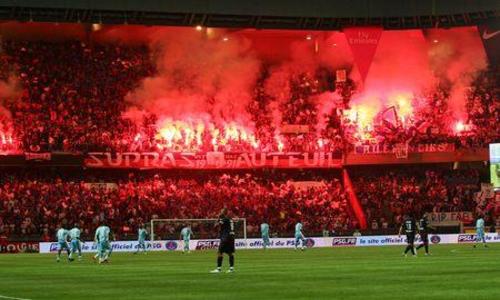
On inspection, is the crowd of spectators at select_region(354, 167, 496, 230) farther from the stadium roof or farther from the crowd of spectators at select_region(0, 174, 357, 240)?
the stadium roof

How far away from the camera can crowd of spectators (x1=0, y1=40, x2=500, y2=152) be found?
6222cm

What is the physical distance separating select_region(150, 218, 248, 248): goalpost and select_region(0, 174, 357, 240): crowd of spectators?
13 centimetres

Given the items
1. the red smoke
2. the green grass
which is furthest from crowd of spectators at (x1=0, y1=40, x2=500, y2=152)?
the green grass

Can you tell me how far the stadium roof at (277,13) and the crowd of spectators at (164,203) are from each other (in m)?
11.3

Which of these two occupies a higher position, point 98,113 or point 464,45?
point 464,45

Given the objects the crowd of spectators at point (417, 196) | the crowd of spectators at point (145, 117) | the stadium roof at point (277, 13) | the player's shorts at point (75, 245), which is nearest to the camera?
the player's shorts at point (75, 245)

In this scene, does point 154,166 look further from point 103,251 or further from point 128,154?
point 103,251

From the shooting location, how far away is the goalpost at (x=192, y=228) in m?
57.8

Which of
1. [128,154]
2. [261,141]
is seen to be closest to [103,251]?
[128,154]

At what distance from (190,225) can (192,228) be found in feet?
1.48

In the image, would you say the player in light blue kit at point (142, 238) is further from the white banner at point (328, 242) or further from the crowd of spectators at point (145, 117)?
the crowd of spectators at point (145, 117)

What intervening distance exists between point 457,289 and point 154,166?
43543 millimetres

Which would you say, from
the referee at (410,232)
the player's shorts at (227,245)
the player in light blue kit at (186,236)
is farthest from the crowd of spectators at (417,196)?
the player's shorts at (227,245)

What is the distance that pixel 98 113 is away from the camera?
63.9 m
